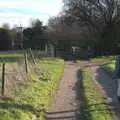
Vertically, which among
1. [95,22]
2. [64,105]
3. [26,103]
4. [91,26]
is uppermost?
[95,22]

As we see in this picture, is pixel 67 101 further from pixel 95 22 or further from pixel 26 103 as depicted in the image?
pixel 95 22

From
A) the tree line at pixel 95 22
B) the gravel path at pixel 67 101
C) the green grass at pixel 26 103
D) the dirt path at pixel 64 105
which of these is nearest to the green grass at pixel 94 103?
the gravel path at pixel 67 101

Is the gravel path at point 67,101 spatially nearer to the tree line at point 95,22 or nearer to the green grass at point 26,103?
the green grass at point 26,103

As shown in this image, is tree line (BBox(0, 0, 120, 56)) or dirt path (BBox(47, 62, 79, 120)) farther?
tree line (BBox(0, 0, 120, 56))

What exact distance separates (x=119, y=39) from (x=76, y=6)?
7.70m

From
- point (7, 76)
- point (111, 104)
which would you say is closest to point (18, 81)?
point (7, 76)

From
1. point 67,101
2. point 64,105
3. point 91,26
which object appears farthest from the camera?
point 91,26

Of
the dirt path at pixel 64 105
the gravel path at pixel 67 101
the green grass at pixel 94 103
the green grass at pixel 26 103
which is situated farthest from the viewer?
the gravel path at pixel 67 101

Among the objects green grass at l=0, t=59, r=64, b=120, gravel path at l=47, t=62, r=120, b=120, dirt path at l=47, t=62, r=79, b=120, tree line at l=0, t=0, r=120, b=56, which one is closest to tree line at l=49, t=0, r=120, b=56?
tree line at l=0, t=0, r=120, b=56

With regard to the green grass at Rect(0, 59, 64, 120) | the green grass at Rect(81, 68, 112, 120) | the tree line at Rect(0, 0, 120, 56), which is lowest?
the green grass at Rect(81, 68, 112, 120)

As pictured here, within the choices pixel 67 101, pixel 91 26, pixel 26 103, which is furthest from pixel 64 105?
pixel 91 26

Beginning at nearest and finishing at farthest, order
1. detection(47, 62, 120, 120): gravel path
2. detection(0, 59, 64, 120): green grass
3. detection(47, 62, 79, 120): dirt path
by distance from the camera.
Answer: detection(0, 59, 64, 120): green grass
detection(47, 62, 79, 120): dirt path
detection(47, 62, 120, 120): gravel path

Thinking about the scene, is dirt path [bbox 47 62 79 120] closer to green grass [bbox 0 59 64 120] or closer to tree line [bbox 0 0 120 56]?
green grass [bbox 0 59 64 120]

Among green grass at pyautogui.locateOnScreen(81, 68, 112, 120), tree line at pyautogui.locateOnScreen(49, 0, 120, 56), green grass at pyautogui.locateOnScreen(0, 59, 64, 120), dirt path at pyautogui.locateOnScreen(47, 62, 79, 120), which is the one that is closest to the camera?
green grass at pyautogui.locateOnScreen(0, 59, 64, 120)
